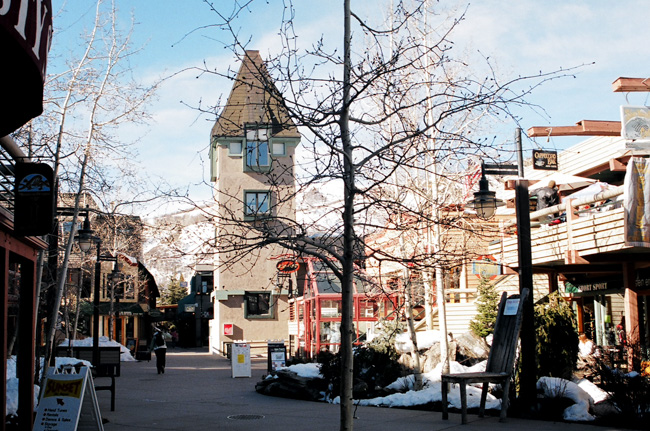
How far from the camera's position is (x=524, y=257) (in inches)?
482

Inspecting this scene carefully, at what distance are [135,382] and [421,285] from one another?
10.1 m

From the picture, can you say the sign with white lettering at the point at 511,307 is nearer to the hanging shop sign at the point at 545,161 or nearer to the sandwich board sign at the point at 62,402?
the hanging shop sign at the point at 545,161

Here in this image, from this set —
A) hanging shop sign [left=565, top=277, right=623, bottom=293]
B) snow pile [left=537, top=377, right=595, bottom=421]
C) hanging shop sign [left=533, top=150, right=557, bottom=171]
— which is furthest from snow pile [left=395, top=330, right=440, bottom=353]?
hanging shop sign [left=533, top=150, right=557, bottom=171]

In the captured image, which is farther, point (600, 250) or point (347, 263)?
point (600, 250)

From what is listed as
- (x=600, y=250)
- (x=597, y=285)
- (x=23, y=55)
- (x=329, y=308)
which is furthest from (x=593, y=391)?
(x=329, y=308)

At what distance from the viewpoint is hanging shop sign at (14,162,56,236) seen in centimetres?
841

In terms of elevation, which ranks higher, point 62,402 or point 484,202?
point 484,202

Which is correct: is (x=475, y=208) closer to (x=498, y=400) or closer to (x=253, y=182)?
(x=498, y=400)

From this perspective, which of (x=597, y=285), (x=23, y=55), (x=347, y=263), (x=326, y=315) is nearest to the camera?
(x=23, y=55)

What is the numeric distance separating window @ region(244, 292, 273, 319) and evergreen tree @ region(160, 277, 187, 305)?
4697cm

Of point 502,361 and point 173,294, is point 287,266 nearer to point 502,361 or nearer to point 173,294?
point 502,361

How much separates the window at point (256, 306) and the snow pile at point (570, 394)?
26550 millimetres

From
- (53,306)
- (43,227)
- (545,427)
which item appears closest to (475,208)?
(545,427)

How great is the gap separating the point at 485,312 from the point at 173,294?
2688 inches
